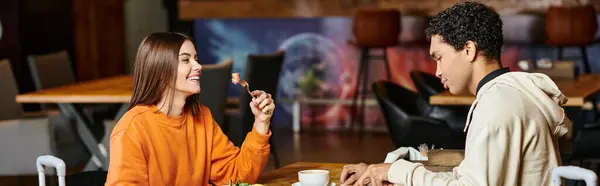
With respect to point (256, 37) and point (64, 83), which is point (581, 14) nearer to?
point (256, 37)

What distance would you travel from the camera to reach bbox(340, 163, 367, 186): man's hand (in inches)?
106

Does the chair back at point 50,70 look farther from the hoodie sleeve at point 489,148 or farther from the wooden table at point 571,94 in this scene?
the hoodie sleeve at point 489,148

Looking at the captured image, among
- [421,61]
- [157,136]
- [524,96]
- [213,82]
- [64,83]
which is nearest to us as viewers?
[524,96]

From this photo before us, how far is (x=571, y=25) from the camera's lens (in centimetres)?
741

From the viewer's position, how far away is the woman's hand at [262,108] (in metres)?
2.92

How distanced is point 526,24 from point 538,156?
6.10 meters

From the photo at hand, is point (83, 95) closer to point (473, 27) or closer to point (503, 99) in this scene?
point (473, 27)

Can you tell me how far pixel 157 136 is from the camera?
2912 mm

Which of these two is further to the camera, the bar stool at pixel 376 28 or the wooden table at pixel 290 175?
the bar stool at pixel 376 28

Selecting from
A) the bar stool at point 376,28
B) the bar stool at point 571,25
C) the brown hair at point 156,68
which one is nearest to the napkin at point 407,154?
the brown hair at point 156,68

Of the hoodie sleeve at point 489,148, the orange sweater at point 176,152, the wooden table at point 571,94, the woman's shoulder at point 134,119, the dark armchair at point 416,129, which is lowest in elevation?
the dark armchair at point 416,129

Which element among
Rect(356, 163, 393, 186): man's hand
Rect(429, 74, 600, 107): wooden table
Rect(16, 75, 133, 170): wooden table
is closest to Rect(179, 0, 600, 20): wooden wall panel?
Rect(429, 74, 600, 107): wooden table

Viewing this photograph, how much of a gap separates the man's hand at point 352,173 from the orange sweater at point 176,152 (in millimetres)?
450

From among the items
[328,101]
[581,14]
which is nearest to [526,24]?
[581,14]
